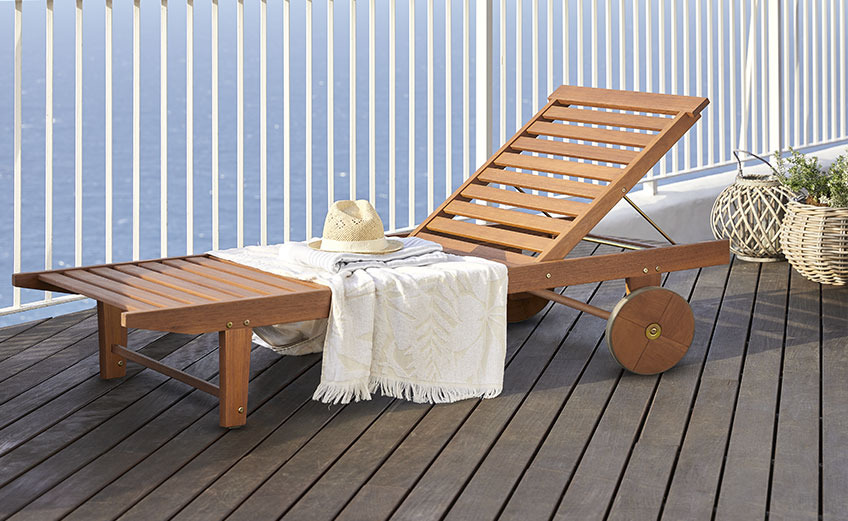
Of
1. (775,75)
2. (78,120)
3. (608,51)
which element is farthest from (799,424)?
(775,75)

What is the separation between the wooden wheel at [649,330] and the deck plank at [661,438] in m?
0.06

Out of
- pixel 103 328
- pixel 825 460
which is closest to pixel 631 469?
pixel 825 460

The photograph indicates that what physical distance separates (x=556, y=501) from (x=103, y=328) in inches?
57.4

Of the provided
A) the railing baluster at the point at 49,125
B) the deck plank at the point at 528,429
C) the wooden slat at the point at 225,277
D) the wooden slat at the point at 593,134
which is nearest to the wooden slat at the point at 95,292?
the wooden slat at the point at 225,277

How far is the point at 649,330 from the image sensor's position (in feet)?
9.96

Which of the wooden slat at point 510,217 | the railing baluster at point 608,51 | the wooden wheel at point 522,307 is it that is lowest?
the wooden wheel at point 522,307

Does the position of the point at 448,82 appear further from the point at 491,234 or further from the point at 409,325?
the point at 409,325

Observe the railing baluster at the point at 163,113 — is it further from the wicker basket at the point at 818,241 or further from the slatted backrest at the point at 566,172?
the wicker basket at the point at 818,241

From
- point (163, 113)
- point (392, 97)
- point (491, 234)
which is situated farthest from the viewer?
point (392, 97)

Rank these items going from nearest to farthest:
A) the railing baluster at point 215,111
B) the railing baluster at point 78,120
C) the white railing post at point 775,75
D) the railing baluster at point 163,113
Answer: the railing baluster at point 78,120 < the railing baluster at point 163,113 < the railing baluster at point 215,111 < the white railing post at point 775,75

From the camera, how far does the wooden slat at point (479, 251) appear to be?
3.05m

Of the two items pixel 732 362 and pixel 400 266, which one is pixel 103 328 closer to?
pixel 400 266

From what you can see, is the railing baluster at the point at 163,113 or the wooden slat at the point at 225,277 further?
the railing baluster at the point at 163,113

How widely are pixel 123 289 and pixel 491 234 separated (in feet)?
3.95
